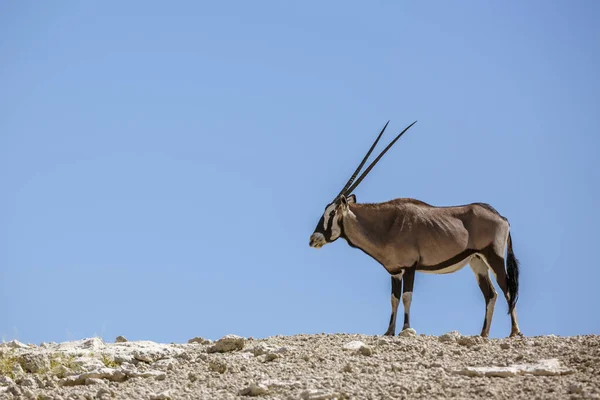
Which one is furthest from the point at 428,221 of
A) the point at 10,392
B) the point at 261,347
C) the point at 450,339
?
the point at 10,392

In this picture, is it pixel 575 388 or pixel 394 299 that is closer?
pixel 575 388

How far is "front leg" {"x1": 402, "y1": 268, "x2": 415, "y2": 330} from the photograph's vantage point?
1702 cm

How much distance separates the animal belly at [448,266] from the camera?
17.7 metres

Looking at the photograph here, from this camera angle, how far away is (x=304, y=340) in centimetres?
1478

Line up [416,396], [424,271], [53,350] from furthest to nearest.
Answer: [424,271]
[53,350]
[416,396]

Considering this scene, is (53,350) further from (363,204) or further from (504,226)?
(504,226)

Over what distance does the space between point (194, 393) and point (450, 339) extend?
4.24 metres

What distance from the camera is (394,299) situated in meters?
17.4

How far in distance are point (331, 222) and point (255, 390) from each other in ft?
25.5

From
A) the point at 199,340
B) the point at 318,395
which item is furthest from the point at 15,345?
the point at 318,395

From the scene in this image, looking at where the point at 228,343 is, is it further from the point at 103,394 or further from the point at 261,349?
the point at 103,394

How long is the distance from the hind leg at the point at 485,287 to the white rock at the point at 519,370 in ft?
18.7

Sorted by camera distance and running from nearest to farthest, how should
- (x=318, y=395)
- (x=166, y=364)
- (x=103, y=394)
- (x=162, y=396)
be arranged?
1. (x=318, y=395)
2. (x=162, y=396)
3. (x=103, y=394)
4. (x=166, y=364)

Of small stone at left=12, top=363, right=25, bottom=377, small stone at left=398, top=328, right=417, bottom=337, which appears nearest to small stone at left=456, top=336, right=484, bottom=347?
small stone at left=398, top=328, right=417, bottom=337
